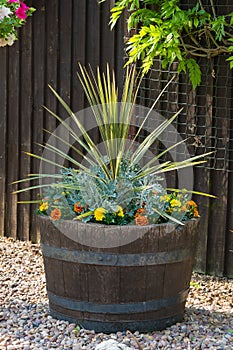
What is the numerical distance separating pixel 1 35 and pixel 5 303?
169 cm

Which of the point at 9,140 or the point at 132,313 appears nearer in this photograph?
the point at 132,313

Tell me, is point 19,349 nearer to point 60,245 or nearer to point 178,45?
point 60,245

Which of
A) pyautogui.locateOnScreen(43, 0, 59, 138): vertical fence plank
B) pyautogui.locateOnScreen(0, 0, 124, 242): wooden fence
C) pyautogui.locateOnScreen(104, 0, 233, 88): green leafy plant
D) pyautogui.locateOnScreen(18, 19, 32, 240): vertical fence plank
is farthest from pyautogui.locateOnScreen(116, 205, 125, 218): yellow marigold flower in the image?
pyautogui.locateOnScreen(18, 19, 32, 240): vertical fence plank

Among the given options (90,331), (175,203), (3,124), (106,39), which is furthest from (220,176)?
(3,124)

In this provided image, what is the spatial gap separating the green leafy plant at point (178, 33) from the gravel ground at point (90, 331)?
1460mm

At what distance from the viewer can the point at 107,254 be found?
4.02 metres

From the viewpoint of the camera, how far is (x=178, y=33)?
5328 millimetres

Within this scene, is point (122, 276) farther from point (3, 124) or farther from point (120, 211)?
point (3, 124)

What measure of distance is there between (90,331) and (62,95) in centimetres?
255

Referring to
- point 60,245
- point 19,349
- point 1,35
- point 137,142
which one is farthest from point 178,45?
point 19,349

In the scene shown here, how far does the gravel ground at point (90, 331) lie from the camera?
4.08 meters

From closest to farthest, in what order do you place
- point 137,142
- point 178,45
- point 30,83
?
1. point 178,45
2. point 137,142
3. point 30,83

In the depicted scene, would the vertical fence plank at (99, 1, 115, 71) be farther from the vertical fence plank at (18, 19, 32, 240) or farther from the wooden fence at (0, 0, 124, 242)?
the vertical fence plank at (18, 19, 32, 240)

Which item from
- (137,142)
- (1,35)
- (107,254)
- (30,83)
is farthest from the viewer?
(30,83)
